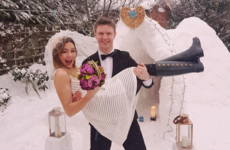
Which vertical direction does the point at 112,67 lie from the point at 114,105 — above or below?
above

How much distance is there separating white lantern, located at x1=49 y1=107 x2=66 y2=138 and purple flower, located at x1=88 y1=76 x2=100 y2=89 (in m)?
1.00

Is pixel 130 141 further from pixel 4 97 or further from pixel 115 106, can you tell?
pixel 4 97

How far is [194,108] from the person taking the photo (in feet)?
13.6

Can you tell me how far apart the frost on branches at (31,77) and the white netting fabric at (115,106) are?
12.9ft

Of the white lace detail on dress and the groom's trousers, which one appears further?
the groom's trousers

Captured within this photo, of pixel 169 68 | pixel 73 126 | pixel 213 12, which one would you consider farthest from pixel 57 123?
pixel 213 12

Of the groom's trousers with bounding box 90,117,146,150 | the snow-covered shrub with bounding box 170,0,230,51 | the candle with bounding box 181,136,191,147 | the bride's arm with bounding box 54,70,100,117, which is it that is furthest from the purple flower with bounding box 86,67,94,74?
the snow-covered shrub with bounding box 170,0,230,51

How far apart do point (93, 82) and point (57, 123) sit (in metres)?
1.05

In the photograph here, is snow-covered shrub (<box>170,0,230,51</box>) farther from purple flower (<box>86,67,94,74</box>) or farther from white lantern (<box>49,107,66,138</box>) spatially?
purple flower (<box>86,67,94,74</box>)

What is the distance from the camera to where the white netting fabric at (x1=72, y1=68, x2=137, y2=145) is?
1.52m

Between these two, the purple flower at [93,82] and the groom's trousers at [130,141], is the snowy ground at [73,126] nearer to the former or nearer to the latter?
the groom's trousers at [130,141]

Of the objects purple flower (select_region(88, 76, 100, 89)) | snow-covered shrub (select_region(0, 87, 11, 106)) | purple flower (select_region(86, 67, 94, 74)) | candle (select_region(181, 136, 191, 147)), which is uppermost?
purple flower (select_region(86, 67, 94, 74))

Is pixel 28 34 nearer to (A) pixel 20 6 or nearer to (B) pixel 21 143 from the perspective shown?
(A) pixel 20 6

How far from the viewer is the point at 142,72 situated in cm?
152
